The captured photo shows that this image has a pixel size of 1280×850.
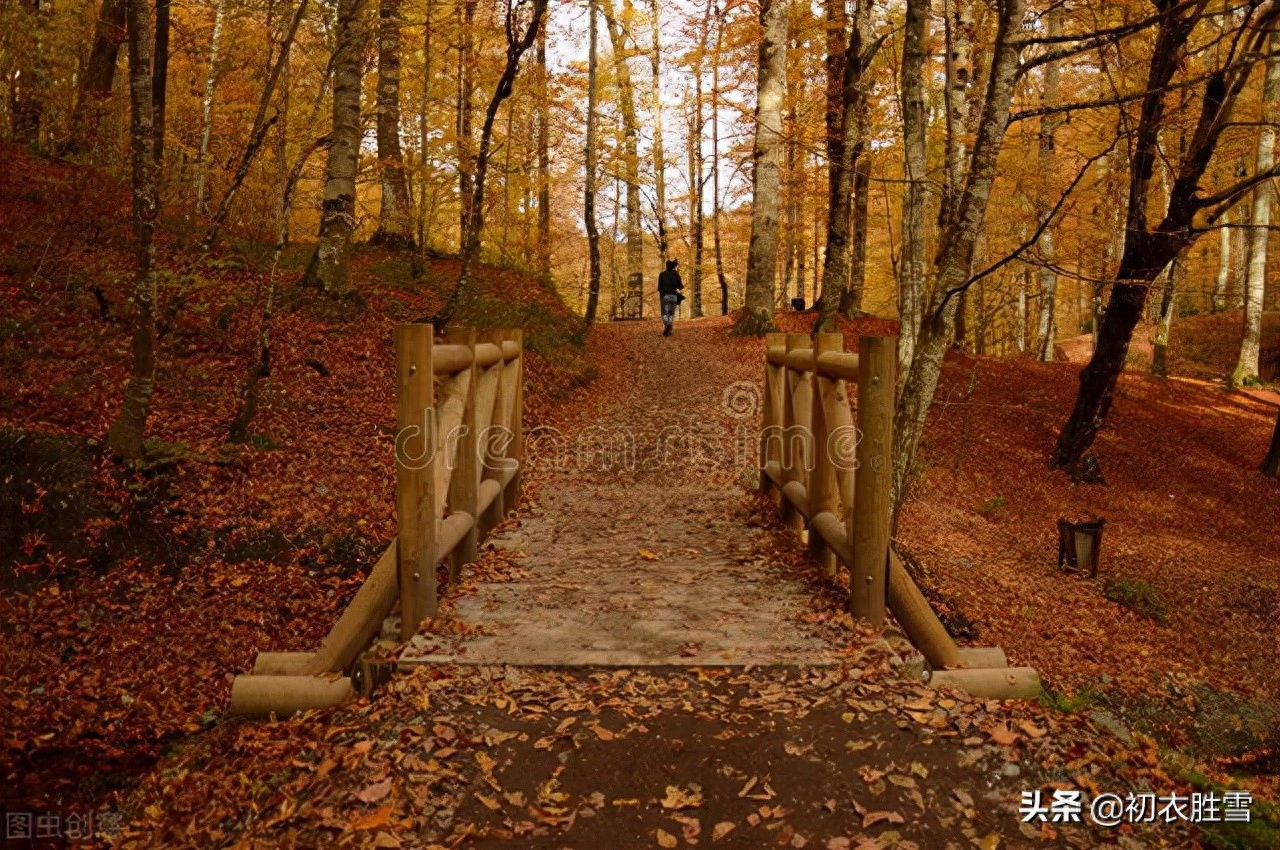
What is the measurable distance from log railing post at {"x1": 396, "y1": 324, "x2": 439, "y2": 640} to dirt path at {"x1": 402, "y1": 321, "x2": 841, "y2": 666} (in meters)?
0.29

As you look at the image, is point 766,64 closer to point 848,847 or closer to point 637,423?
point 637,423

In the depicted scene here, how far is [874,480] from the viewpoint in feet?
14.5

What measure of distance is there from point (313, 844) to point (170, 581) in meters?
4.01

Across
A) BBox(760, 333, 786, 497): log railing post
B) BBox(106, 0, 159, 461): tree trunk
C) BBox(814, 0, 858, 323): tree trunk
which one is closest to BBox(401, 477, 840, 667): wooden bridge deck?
BBox(760, 333, 786, 497): log railing post

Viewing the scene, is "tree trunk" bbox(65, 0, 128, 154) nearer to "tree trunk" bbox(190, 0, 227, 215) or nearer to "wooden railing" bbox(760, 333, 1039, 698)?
"tree trunk" bbox(190, 0, 227, 215)

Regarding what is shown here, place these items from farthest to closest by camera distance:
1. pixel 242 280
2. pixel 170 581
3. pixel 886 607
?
pixel 242 280 → pixel 170 581 → pixel 886 607

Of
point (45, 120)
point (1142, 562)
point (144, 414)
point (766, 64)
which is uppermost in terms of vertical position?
point (766, 64)

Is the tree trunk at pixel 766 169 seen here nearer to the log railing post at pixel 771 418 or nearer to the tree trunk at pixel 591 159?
the tree trunk at pixel 591 159

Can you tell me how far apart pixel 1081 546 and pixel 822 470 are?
214 inches

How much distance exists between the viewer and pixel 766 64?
15805 millimetres

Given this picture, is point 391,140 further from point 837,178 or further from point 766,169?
point 837,178

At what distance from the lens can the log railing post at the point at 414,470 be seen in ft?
13.5

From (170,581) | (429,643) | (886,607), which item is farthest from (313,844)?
(170,581)

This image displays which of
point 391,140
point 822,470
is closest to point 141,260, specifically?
point 822,470
